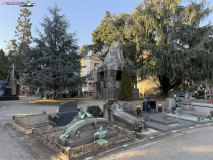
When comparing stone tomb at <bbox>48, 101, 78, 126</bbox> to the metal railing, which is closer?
the metal railing

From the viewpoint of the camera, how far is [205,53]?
1684 centimetres

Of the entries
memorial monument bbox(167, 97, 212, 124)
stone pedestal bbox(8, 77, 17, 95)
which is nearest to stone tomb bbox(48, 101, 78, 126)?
memorial monument bbox(167, 97, 212, 124)

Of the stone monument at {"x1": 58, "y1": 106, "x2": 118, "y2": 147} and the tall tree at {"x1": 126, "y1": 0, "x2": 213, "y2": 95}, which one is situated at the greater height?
the tall tree at {"x1": 126, "y1": 0, "x2": 213, "y2": 95}

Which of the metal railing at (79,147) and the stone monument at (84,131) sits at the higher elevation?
the stone monument at (84,131)

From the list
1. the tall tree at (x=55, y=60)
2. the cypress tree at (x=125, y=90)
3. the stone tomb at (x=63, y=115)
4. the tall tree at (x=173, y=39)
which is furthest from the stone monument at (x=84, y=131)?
the tall tree at (x=173, y=39)

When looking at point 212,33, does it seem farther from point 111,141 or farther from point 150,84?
point 111,141

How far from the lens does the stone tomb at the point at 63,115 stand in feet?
22.2

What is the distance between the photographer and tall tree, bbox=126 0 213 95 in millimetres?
15406

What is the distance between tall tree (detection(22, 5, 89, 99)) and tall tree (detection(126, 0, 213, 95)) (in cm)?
768

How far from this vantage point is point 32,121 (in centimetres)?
621

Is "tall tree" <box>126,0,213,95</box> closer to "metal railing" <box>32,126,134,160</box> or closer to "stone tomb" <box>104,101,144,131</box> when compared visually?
"stone tomb" <box>104,101,144,131</box>

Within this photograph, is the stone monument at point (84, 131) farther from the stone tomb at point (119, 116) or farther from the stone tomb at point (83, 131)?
the stone tomb at point (119, 116)

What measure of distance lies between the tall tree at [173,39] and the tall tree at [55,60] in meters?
7.68

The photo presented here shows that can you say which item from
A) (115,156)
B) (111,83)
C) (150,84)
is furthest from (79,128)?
(150,84)
